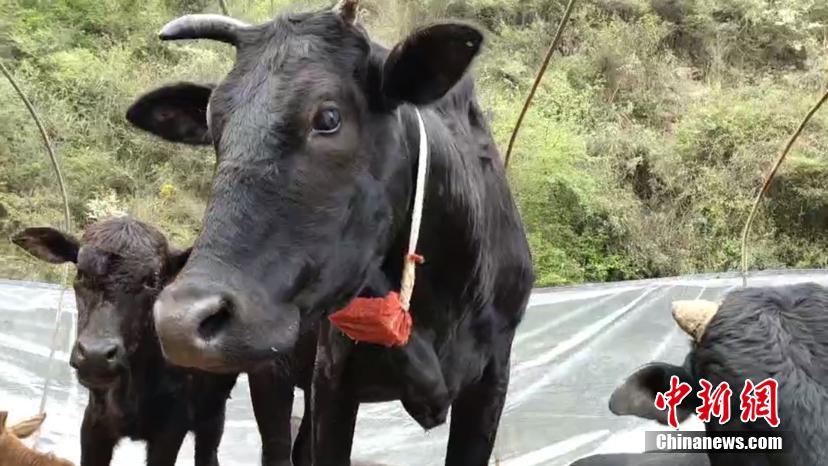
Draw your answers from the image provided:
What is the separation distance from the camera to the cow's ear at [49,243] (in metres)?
3.59

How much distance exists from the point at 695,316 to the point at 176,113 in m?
1.55

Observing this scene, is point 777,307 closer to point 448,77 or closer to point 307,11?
point 448,77

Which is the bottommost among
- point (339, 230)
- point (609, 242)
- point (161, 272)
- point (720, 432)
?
point (609, 242)

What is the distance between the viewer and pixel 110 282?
3.36 m

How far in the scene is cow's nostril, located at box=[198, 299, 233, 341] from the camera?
169cm

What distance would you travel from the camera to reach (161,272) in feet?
11.4

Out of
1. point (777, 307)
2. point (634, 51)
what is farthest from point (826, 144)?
point (777, 307)

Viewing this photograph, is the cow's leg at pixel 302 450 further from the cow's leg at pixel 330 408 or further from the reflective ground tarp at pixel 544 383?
the cow's leg at pixel 330 408

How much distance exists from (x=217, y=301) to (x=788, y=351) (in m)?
1.57

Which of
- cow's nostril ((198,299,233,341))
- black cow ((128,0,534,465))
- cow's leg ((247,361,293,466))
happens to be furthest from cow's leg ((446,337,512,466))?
cow's nostril ((198,299,233,341))

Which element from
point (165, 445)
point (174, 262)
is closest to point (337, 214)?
point (174, 262)

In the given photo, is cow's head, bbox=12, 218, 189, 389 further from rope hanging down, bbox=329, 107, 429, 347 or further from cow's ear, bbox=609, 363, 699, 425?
cow's ear, bbox=609, 363, 699, 425

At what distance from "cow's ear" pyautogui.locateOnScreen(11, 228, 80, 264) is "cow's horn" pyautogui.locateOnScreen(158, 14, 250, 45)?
1.58m

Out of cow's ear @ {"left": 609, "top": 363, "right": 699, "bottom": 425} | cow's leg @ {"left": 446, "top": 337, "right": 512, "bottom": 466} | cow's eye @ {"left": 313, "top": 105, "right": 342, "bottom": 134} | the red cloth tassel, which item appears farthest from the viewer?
cow's leg @ {"left": 446, "top": 337, "right": 512, "bottom": 466}
